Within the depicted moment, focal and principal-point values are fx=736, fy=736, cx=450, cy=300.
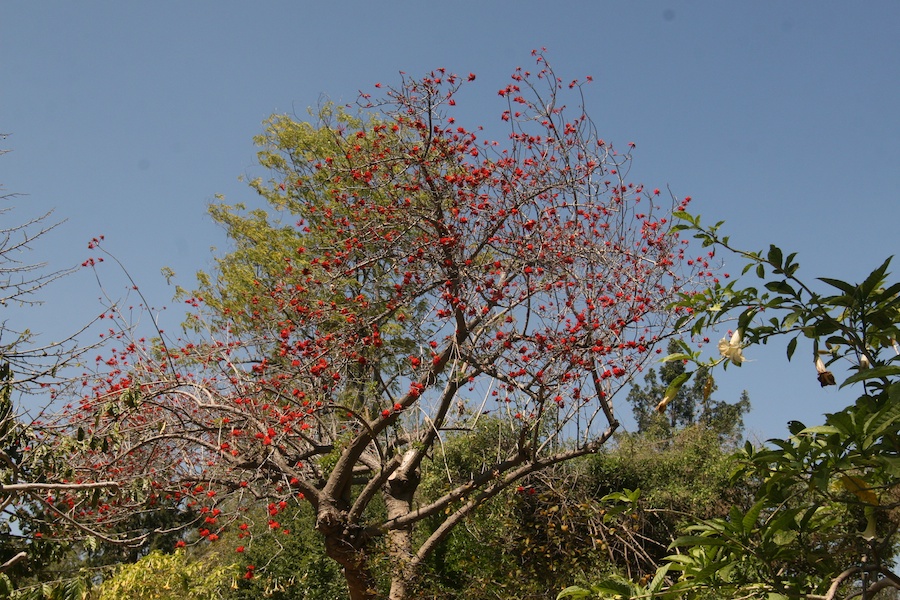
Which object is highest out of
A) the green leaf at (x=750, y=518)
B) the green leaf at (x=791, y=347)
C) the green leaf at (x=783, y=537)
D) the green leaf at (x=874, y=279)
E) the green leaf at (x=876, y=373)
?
the green leaf at (x=874, y=279)

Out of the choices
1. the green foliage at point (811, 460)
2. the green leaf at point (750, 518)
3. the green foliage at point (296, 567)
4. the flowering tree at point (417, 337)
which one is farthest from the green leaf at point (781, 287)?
the green foliage at point (296, 567)

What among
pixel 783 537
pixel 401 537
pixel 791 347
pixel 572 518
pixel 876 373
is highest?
pixel 572 518

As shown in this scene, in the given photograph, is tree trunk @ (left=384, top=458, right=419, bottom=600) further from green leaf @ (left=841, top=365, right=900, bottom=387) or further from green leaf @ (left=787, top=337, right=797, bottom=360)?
green leaf @ (left=841, top=365, right=900, bottom=387)

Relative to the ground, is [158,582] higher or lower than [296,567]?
lower

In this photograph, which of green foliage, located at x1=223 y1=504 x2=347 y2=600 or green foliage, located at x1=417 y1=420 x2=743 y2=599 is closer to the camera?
green foliage, located at x1=417 y1=420 x2=743 y2=599

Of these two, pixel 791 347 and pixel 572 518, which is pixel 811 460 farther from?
pixel 572 518

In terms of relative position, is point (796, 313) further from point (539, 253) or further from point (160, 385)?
point (160, 385)

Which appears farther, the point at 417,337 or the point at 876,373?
the point at 417,337

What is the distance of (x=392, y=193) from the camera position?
616 centimetres

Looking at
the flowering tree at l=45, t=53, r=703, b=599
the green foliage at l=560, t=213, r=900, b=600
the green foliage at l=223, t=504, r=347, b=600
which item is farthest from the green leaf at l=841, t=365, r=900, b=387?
the green foliage at l=223, t=504, r=347, b=600

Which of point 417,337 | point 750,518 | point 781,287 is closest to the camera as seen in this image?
point 750,518

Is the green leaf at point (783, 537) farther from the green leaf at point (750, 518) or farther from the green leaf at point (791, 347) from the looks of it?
the green leaf at point (791, 347)

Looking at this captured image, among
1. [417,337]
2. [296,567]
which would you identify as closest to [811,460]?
[417,337]

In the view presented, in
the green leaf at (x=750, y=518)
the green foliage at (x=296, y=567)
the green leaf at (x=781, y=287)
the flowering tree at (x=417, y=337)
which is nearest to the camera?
the green leaf at (x=750, y=518)
